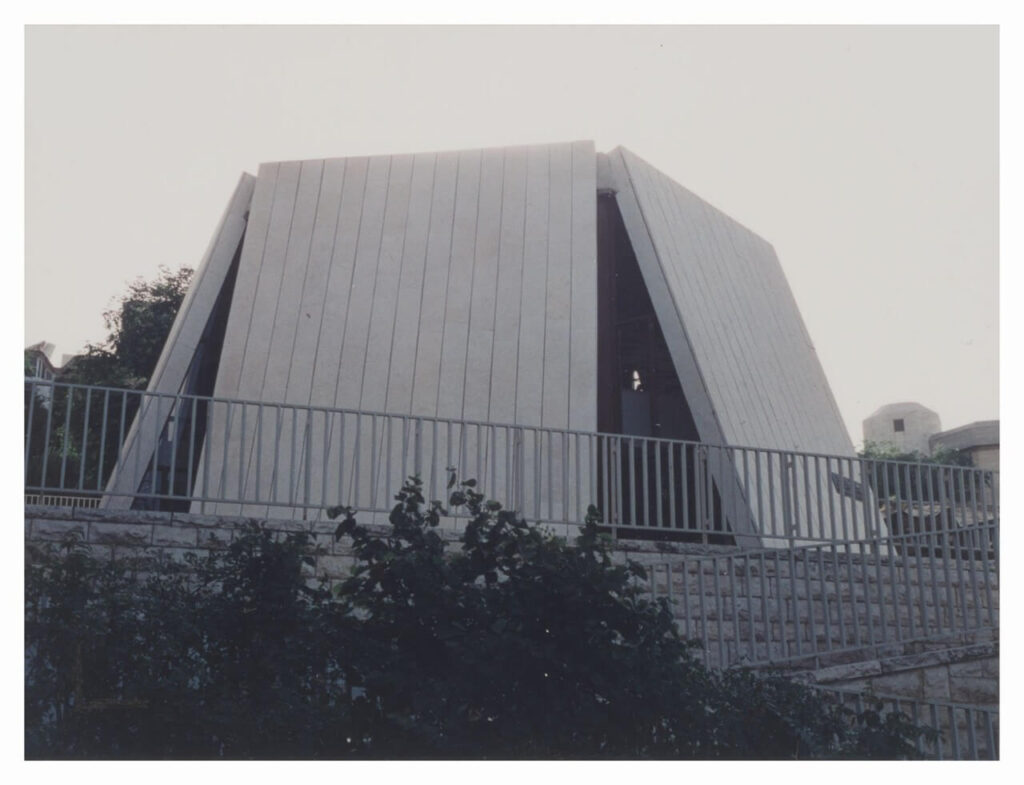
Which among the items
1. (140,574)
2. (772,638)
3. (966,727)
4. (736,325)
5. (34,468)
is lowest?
(966,727)

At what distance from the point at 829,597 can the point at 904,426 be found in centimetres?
259

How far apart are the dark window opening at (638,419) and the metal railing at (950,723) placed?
1.79 meters

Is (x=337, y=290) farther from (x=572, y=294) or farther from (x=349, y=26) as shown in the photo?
(x=349, y=26)

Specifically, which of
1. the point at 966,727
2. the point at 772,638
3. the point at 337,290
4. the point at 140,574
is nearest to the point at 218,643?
the point at 140,574

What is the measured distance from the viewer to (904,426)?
358 inches

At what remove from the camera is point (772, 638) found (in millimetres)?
6816

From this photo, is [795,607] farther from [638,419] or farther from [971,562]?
[638,419]

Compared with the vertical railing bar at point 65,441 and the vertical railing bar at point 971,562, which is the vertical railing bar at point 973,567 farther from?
the vertical railing bar at point 65,441

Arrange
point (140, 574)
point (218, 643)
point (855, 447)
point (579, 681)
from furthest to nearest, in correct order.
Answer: point (855, 447)
point (140, 574)
point (218, 643)
point (579, 681)

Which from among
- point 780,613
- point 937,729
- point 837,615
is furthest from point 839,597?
point 937,729

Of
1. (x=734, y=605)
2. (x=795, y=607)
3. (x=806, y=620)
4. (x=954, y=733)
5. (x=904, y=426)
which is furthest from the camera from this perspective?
(x=904, y=426)

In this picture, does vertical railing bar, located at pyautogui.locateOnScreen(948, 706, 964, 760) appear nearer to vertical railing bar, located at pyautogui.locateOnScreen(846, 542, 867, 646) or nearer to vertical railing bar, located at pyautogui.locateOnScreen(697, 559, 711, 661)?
vertical railing bar, located at pyautogui.locateOnScreen(846, 542, 867, 646)

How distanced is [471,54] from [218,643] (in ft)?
12.8

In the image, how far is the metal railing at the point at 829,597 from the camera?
6.68 metres
